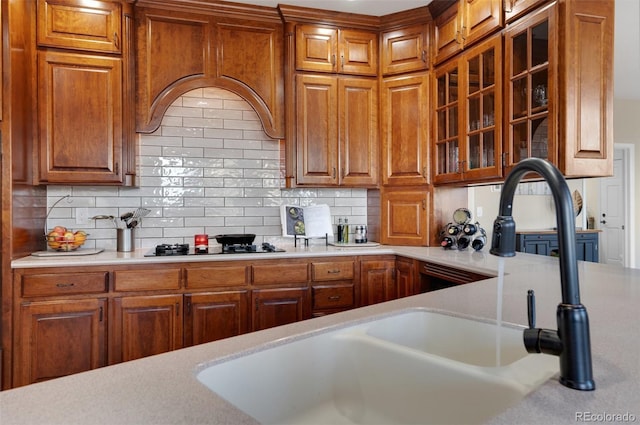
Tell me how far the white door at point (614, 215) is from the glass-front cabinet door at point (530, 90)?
14.7ft

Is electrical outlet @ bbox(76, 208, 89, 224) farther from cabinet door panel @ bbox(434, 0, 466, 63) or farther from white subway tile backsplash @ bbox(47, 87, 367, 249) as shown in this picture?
cabinet door panel @ bbox(434, 0, 466, 63)

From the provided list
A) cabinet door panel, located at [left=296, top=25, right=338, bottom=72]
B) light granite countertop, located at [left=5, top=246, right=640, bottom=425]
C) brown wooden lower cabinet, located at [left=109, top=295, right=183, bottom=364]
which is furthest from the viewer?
cabinet door panel, located at [left=296, top=25, right=338, bottom=72]

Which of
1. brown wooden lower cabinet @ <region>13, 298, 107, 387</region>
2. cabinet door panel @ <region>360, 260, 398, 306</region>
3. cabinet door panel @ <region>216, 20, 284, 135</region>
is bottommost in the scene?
brown wooden lower cabinet @ <region>13, 298, 107, 387</region>

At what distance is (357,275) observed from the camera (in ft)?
10.1

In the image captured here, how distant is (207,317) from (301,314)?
662 millimetres

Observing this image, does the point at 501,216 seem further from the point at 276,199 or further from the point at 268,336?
the point at 276,199

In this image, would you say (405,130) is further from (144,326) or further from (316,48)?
(144,326)

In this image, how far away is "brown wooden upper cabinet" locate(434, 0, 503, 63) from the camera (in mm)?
2654

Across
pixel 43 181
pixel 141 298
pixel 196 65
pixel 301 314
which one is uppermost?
pixel 196 65

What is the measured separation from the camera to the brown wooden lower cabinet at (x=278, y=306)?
9.30 ft

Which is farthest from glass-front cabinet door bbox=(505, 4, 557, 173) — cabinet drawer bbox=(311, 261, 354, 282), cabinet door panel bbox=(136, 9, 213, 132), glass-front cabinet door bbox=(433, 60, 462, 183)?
cabinet door panel bbox=(136, 9, 213, 132)

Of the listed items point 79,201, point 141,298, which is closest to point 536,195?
point 141,298

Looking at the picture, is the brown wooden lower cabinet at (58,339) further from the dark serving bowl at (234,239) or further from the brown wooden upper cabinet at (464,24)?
the brown wooden upper cabinet at (464,24)

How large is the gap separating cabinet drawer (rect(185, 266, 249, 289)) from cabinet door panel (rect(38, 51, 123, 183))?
3.05 ft
